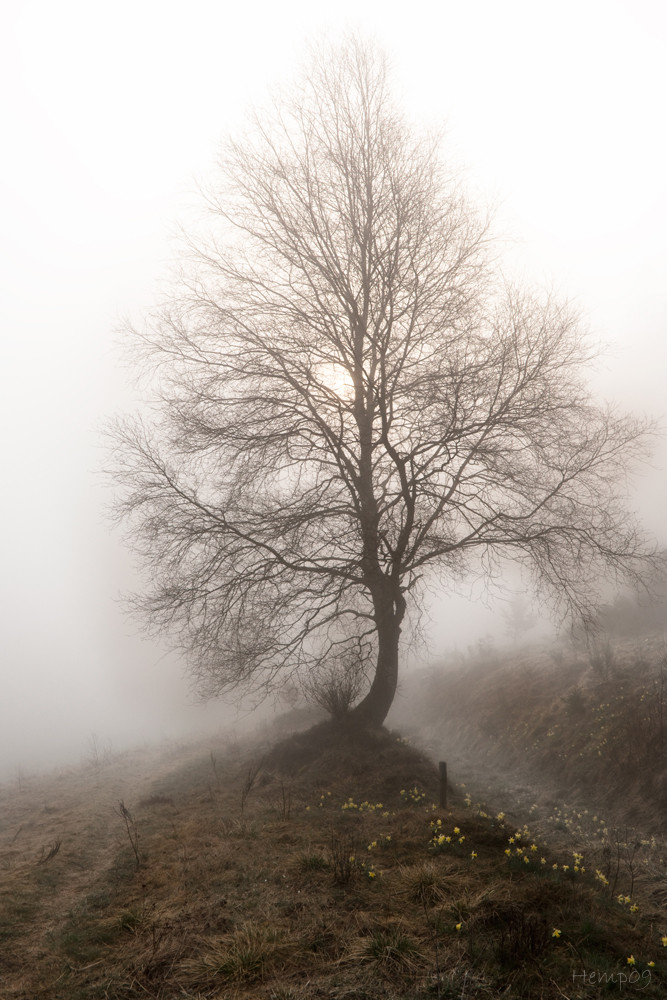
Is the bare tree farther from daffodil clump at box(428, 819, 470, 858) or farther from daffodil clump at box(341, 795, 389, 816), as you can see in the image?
daffodil clump at box(428, 819, 470, 858)

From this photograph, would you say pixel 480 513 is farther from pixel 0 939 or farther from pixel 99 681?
pixel 99 681

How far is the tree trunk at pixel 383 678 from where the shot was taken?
390 inches

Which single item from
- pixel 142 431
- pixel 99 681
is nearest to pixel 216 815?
pixel 142 431

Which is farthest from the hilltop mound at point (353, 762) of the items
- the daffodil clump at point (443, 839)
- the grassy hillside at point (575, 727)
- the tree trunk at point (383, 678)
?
the grassy hillside at point (575, 727)

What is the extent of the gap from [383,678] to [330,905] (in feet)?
19.4

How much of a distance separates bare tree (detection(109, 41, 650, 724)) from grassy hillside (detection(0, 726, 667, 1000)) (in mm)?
3200

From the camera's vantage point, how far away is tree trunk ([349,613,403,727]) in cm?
991

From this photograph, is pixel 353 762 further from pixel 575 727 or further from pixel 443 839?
pixel 575 727

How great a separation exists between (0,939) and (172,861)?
1.60m

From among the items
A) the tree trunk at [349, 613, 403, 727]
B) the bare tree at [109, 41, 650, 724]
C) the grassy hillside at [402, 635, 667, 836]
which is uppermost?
the bare tree at [109, 41, 650, 724]

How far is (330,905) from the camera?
13.9 ft

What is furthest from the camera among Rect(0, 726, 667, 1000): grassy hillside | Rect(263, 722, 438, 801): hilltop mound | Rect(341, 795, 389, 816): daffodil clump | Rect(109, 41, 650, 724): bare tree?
Rect(109, 41, 650, 724): bare tree

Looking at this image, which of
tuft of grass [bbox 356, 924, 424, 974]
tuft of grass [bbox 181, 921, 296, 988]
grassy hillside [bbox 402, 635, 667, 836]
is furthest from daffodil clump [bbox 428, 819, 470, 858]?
grassy hillside [bbox 402, 635, 667, 836]

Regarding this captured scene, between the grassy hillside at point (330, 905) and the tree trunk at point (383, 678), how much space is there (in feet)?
7.35
